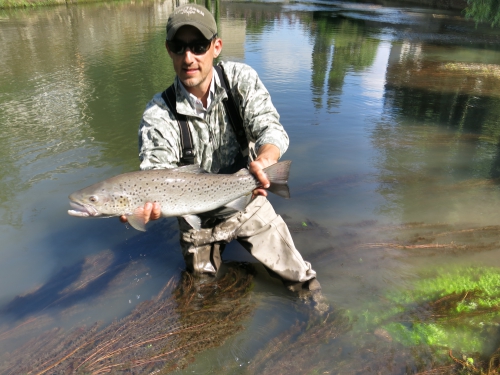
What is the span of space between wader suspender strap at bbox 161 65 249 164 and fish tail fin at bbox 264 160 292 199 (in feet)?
3.01

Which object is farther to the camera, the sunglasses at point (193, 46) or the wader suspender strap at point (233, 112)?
the wader suspender strap at point (233, 112)

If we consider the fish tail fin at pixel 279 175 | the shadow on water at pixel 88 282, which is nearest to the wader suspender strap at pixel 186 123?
the fish tail fin at pixel 279 175

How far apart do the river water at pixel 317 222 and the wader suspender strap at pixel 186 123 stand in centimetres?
178

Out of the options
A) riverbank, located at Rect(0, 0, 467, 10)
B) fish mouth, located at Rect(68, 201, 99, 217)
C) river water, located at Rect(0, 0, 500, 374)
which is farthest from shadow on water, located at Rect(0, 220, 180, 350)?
riverbank, located at Rect(0, 0, 467, 10)

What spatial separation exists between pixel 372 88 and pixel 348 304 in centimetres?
1121

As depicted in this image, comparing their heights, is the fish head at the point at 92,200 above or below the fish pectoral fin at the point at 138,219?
Answer: above

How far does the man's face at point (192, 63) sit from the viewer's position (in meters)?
3.79

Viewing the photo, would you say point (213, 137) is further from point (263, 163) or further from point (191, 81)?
point (263, 163)

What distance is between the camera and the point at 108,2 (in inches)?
1886

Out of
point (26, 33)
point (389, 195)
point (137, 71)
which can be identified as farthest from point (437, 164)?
point (26, 33)

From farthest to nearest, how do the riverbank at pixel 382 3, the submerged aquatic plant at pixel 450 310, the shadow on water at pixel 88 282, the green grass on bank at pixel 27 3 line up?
the riverbank at pixel 382 3
the green grass on bank at pixel 27 3
the shadow on water at pixel 88 282
the submerged aquatic plant at pixel 450 310

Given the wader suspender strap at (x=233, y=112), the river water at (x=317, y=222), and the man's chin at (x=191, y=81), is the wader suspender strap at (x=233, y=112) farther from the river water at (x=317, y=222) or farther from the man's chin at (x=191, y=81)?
the river water at (x=317, y=222)

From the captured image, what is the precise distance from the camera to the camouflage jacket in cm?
389

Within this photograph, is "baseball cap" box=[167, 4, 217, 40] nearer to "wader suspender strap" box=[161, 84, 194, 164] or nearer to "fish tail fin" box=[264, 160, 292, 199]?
"wader suspender strap" box=[161, 84, 194, 164]
